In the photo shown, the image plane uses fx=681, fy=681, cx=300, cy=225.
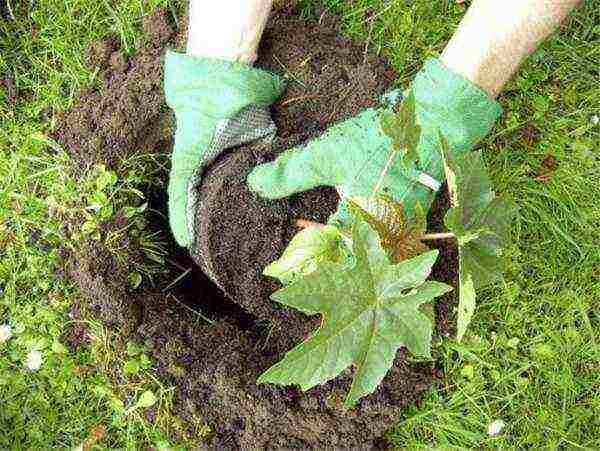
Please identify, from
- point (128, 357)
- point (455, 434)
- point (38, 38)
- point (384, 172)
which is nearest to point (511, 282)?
point (455, 434)

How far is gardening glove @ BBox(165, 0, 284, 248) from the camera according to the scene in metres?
1.70

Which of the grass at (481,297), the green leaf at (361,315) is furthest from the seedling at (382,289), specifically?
the grass at (481,297)

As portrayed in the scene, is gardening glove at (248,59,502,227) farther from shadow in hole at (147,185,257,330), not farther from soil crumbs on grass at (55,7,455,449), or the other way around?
shadow in hole at (147,185,257,330)

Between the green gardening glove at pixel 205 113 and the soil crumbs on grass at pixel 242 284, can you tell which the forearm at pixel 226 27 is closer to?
the green gardening glove at pixel 205 113

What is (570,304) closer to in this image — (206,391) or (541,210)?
(541,210)

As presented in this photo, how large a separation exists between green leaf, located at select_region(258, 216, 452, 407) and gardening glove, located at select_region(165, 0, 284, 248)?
619mm

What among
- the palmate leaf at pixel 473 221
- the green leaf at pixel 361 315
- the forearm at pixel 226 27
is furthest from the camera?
the forearm at pixel 226 27

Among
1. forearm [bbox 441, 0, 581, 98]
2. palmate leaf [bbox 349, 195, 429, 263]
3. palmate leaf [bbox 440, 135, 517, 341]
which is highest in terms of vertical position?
forearm [bbox 441, 0, 581, 98]

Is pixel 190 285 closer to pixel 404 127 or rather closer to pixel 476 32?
pixel 404 127

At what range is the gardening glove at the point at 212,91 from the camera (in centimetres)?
170

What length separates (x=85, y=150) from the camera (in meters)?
1.97

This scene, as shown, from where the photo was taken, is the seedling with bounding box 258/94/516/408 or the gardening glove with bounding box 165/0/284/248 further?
the gardening glove with bounding box 165/0/284/248

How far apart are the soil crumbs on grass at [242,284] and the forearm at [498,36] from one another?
336mm

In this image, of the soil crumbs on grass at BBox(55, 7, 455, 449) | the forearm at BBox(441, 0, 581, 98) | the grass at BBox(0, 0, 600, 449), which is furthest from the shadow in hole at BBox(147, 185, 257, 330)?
the forearm at BBox(441, 0, 581, 98)
